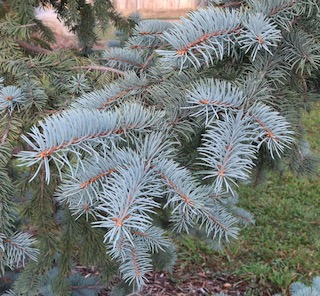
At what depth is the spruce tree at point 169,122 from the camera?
80cm

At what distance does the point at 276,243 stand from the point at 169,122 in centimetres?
296

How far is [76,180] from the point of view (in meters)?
0.83

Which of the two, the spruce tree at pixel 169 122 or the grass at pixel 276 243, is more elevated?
the spruce tree at pixel 169 122

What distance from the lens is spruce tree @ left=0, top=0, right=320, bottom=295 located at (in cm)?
80

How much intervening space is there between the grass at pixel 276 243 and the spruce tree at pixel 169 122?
5.62ft

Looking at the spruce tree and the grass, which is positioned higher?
the spruce tree

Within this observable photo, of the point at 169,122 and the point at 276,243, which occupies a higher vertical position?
the point at 169,122

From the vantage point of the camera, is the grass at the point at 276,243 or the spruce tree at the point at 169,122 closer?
the spruce tree at the point at 169,122

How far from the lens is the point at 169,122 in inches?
36.5

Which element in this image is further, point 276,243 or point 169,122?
point 276,243

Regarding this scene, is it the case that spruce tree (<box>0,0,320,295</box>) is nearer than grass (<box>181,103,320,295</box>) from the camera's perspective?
Yes

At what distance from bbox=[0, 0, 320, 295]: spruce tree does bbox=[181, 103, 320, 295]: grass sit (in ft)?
5.62

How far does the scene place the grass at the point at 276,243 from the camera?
3143 millimetres

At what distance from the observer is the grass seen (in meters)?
3.14
